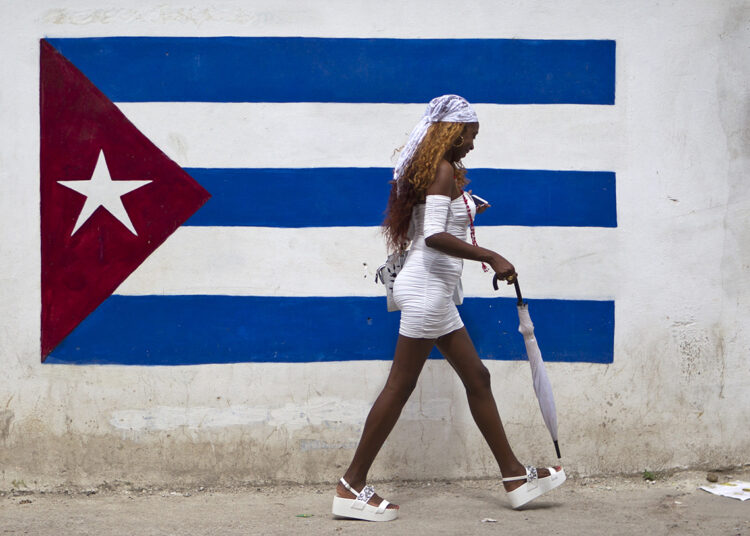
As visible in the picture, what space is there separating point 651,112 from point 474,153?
0.88 meters

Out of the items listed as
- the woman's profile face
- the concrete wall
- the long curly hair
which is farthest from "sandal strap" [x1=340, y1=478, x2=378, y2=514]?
the woman's profile face

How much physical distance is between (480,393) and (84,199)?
6.84 feet

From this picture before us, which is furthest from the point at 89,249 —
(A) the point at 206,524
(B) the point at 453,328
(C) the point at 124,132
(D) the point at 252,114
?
(B) the point at 453,328

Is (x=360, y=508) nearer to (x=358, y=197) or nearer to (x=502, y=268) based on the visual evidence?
(x=502, y=268)

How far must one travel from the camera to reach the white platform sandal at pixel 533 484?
3.67m

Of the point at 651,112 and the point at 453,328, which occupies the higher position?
the point at 651,112

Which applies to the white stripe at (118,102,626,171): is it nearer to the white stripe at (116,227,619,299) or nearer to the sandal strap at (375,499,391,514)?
the white stripe at (116,227,619,299)

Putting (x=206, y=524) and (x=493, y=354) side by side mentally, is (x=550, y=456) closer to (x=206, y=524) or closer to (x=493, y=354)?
(x=493, y=354)

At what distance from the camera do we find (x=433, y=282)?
356cm

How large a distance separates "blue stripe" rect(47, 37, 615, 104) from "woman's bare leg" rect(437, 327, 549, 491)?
4.04 feet

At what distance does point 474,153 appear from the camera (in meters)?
4.12

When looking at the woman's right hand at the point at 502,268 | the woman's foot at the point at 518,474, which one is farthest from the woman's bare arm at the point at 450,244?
the woman's foot at the point at 518,474

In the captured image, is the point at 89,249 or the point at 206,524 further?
the point at 89,249

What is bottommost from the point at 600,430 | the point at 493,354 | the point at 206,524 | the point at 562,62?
the point at 206,524
